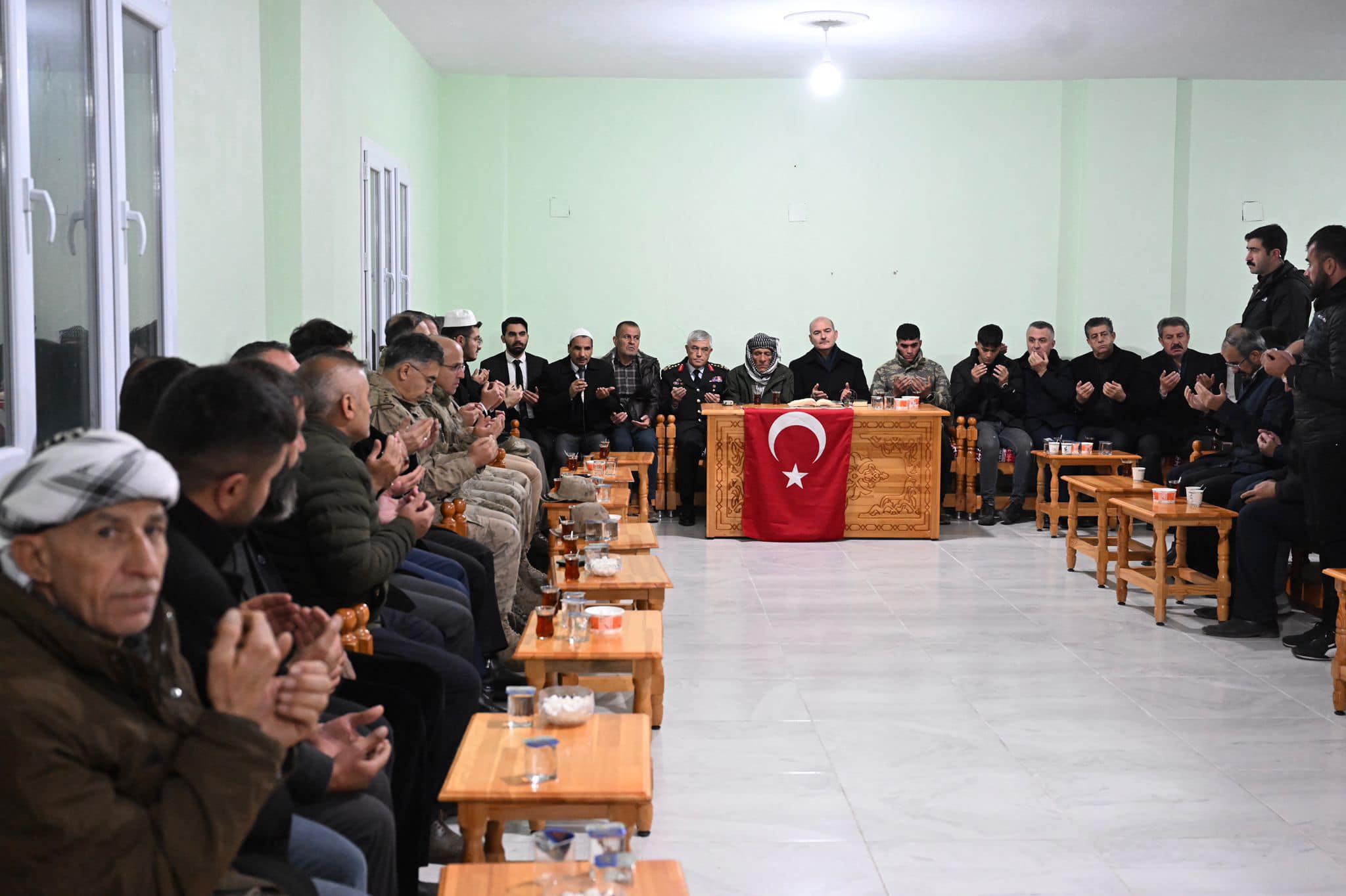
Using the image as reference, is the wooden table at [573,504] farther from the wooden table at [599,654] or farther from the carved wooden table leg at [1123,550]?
the carved wooden table leg at [1123,550]

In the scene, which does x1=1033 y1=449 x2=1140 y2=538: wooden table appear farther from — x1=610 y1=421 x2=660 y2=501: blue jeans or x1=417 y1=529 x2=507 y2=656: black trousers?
x1=417 y1=529 x2=507 y2=656: black trousers

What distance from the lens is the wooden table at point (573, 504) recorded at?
5871 mm

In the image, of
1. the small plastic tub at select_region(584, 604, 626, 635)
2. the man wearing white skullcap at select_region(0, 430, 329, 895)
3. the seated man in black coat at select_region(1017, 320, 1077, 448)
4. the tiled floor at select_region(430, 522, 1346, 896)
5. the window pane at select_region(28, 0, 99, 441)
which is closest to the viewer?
the man wearing white skullcap at select_region(0, 430, 329, 895)

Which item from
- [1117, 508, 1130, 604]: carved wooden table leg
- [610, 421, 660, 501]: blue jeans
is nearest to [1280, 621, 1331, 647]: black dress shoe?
[1117, 508, 1130, 604]: carved wooden table leg

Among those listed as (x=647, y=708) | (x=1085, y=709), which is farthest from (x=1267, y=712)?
(x=647, y=708)

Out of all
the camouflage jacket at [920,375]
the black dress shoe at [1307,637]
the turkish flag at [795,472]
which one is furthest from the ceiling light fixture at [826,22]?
the black dress shoe at [1307,637]

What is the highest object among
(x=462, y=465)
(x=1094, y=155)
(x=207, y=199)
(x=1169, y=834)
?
(x=1094, y=155)

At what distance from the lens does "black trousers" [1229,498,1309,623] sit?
17.4 ft

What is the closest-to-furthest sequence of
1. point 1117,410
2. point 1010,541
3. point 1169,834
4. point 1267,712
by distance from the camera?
1. point 1169,834
2. point 1267,712
3. point 1010,541
4. point 1117,410

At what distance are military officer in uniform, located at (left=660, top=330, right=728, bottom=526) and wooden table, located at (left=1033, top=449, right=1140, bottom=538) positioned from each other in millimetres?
2094

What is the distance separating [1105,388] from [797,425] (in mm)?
2180

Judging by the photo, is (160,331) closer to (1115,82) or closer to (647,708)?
(647,708)

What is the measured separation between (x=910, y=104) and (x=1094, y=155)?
1353mm

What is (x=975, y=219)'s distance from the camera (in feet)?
31.6
